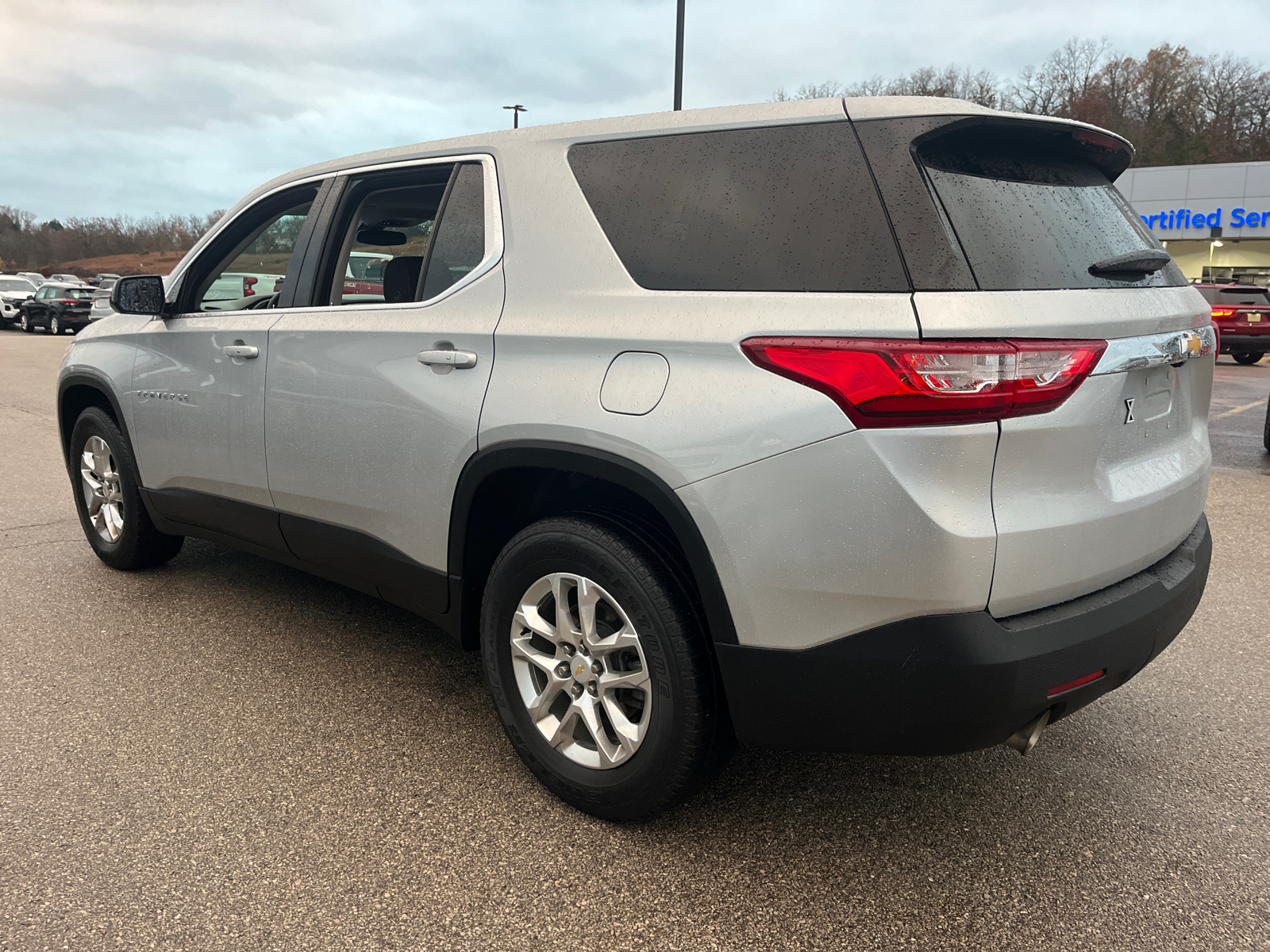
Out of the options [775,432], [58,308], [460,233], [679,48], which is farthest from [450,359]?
[58,308]

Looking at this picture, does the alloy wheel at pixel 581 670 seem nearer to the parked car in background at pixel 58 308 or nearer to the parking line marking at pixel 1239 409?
the parking line marking at pixel 1239 409

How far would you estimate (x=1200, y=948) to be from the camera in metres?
2.10

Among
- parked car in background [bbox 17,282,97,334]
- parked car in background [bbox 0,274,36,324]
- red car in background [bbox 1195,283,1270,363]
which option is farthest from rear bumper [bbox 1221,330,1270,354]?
parked car in background [bbox 0,274,36,324]

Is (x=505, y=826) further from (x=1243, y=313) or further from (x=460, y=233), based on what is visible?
(x=1243, y=313)

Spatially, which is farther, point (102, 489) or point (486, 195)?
point (102, 489)

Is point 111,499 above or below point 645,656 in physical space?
below

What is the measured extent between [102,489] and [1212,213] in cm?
3716

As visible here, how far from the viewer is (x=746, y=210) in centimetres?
222

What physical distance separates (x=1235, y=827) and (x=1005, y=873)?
Answer: 0.74 meters

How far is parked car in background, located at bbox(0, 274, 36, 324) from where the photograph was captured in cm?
3120

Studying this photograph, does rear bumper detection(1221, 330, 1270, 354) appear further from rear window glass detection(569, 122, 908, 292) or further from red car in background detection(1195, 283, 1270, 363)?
rear window glass detection(569, 122, 908, 292)

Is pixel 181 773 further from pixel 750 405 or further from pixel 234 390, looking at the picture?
pixel 750 405

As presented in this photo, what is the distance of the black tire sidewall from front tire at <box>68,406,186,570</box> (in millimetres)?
2481

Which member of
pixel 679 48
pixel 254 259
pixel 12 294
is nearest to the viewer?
pixel 254 259
